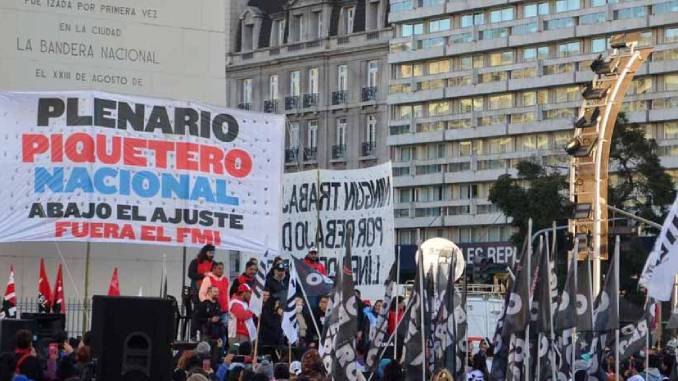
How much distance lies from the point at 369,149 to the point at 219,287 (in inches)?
2726

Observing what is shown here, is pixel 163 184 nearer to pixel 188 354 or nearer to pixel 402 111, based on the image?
pixel 188 354

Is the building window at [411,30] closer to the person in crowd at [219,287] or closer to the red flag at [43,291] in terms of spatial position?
the red flag at [43,291]

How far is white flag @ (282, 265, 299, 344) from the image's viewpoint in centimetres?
2759

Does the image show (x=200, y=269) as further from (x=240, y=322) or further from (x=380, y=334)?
(x=380, y=334)

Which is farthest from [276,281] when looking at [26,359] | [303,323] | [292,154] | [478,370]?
[292,154]

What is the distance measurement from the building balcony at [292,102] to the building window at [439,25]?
815cm

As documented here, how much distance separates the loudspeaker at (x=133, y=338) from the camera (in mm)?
15352

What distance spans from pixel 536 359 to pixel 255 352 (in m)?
3.94

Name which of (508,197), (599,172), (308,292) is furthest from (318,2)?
(308,292)

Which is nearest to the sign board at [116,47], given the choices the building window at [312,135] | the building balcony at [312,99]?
the building balcony at [312,99]

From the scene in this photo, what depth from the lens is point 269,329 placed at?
2886cm

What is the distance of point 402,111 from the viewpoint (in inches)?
3816

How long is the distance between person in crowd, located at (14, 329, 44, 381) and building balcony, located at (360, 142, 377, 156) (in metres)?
77.2

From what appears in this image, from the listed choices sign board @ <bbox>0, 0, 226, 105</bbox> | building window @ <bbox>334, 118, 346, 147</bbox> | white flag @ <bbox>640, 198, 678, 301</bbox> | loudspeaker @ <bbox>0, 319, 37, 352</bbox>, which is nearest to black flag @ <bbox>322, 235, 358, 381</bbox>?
loudspeaker @ <bbox>0, 319, 37, 352</bbox>
